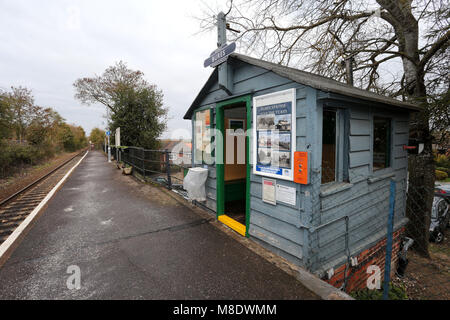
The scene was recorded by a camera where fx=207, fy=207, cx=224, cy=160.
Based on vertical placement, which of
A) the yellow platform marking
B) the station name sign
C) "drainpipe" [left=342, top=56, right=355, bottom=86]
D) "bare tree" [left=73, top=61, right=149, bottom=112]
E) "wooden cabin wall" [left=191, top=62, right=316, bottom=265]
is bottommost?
the yellow platform marking

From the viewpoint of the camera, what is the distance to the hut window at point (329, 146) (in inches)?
129

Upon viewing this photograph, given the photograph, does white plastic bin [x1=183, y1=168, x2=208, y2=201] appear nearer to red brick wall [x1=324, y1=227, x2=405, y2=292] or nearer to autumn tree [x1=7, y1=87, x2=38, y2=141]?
red brick wall [x1=324, y1=227, x2=405, y2=292]

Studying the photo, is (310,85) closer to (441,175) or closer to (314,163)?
(314,163)

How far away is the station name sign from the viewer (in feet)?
12.0

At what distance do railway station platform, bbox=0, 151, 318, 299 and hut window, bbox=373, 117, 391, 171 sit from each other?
3.13 meters

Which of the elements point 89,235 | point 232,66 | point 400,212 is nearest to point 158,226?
point 89,235

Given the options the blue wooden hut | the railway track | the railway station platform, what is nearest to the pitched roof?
the blue wooden hut

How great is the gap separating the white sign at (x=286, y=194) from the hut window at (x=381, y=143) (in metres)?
2.26

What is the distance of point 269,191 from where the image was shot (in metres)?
3.35

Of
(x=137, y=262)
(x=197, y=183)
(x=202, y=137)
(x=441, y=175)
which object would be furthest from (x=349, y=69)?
(x=441, y=175)

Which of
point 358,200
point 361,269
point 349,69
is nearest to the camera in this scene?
point 358,200

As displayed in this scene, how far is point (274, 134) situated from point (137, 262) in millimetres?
2800

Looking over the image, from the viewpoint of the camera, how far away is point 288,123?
9.89ft

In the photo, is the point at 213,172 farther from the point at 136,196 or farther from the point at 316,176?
the point at 136,196
